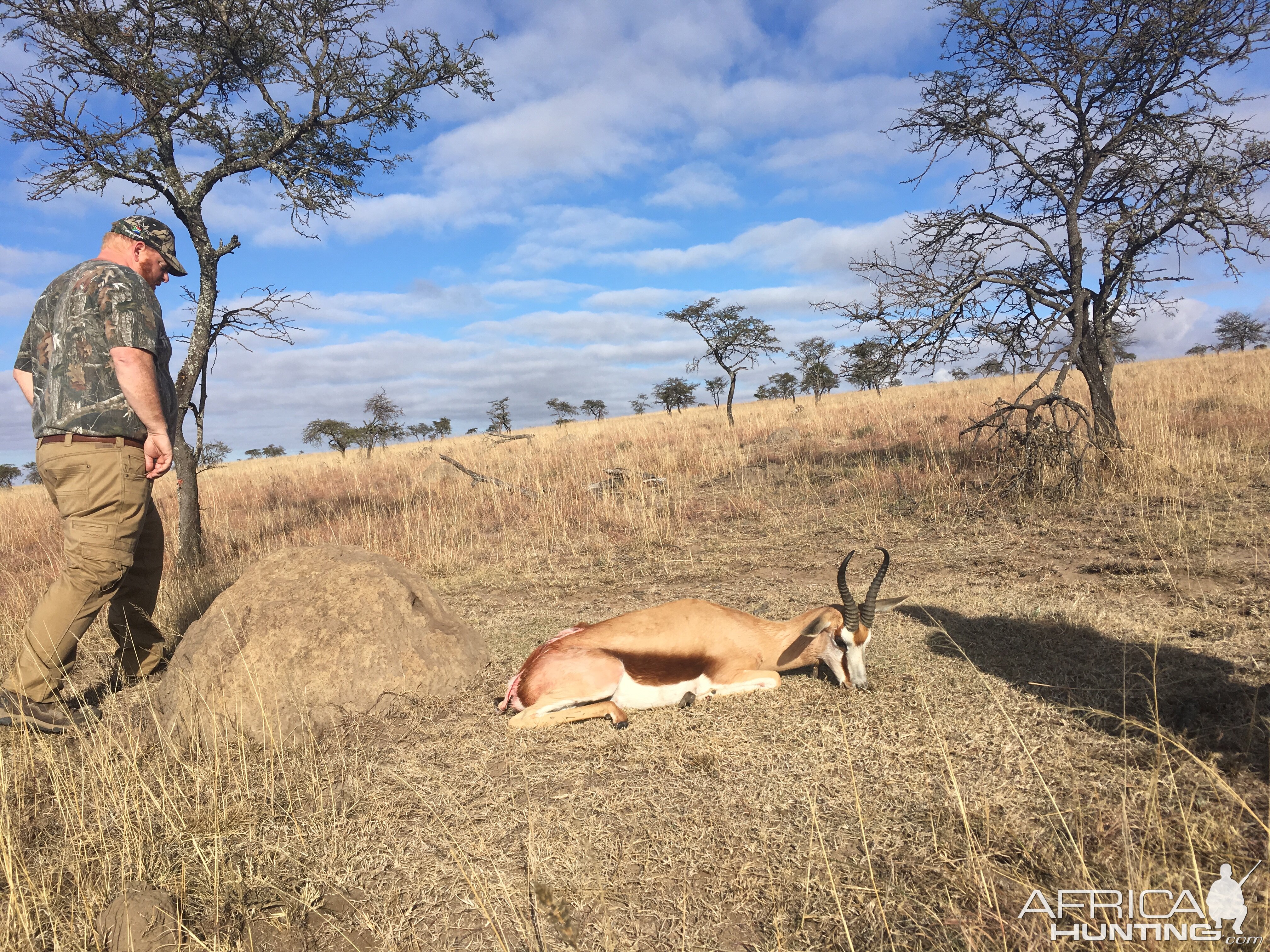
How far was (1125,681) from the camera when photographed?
3.62m

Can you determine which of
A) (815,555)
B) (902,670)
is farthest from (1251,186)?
(902,670)

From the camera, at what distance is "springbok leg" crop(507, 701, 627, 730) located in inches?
155

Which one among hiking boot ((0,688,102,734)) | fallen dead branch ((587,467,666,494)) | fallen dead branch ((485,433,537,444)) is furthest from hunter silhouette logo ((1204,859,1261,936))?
fallen dead branch ((485,433,537,444))

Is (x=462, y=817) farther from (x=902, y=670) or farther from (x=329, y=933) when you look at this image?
(x=902, y=670)

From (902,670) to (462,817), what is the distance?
291 cm

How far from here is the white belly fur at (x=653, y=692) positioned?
161 inches

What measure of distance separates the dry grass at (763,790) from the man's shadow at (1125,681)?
0.07 ft

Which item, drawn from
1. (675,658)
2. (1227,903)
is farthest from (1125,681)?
(675,658)

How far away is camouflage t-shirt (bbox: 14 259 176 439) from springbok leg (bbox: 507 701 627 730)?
125 inches

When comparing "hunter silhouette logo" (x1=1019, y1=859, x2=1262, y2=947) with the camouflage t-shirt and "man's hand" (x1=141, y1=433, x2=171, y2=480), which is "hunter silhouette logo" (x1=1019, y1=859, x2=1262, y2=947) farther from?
the camouflage t-shirt

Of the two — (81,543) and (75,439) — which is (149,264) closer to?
(75,439)

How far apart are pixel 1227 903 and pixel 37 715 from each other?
5873mm

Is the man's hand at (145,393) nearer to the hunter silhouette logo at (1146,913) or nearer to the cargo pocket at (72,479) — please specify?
the cargo pocket at (72,479)

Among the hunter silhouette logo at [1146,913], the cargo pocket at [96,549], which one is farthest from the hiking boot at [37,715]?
the hunter silhouette logo at [1146,913]
